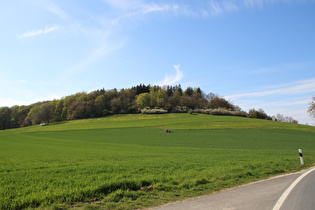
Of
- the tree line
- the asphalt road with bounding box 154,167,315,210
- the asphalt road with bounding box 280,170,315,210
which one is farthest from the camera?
the tree line

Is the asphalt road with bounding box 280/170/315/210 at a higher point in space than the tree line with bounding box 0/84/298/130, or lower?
lower

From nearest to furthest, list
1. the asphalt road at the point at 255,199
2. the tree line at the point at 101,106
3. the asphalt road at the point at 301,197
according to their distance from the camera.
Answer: the asphalt road at the point at 301,197, the asphalt road at the point at 255,199, the tree line at the point at 101,106

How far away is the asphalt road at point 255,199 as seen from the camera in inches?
243

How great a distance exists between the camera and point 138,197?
750 cm

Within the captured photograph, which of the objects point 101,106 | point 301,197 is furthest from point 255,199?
point 101,106

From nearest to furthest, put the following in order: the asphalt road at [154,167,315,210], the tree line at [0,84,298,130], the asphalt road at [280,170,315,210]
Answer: the asphalt road at [280,170,315,210] → the asphalt road at [154,167,315,210] → the tree line at [0,84,298,130]

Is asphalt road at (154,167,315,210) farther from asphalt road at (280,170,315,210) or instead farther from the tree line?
the tree line

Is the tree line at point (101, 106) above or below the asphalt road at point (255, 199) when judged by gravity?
above

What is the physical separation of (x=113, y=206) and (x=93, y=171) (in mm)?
5650

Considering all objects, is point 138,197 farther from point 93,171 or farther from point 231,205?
point 93,171

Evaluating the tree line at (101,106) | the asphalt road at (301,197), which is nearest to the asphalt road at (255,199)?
the asphalt road at (301,197)

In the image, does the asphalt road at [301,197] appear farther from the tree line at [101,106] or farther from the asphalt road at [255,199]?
the tree line at [101,106]

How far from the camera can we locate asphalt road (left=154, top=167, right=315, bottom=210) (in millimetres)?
6160

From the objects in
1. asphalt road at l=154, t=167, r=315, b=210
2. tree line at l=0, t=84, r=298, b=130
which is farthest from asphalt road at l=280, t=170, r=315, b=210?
tree line at l=0, t=84, r=298, b=130
